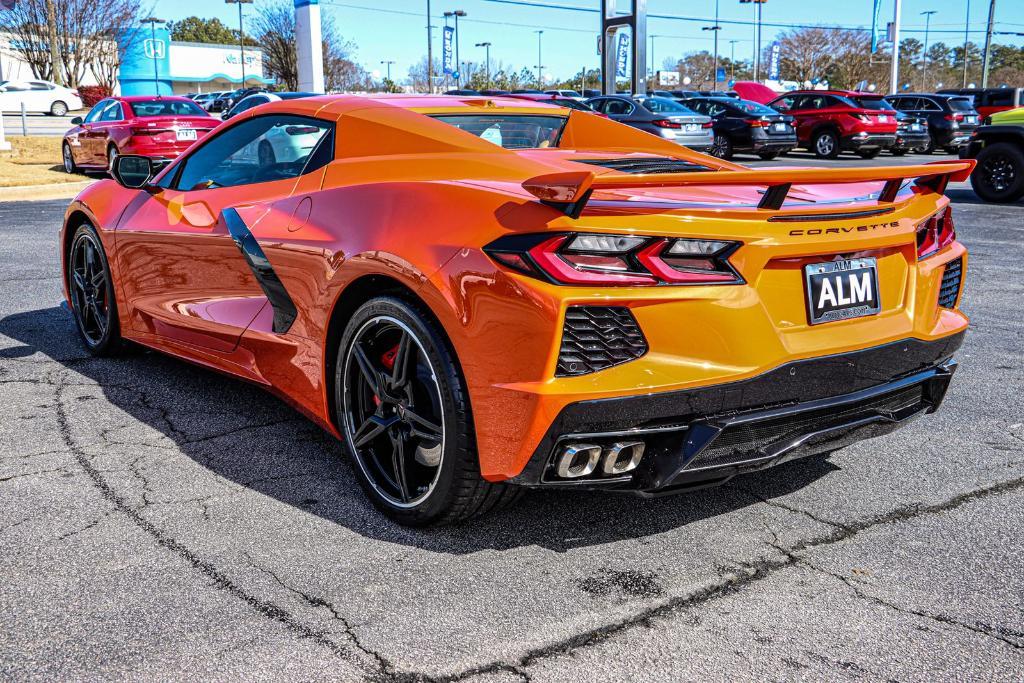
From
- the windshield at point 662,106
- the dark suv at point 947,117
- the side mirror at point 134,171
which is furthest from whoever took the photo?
the dark suv at point 947,117

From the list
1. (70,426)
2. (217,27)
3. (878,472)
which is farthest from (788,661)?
(217,27)

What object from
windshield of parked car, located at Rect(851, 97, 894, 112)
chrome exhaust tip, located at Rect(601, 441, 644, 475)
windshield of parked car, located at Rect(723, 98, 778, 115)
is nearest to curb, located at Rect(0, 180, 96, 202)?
chrome exhaust tip, located at Rect(601, 441, 644, 475)

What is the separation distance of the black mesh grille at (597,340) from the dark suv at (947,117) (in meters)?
25.3

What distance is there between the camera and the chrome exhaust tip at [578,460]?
2547mm

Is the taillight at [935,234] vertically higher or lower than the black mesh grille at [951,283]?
higher

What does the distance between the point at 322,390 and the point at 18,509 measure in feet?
3.47

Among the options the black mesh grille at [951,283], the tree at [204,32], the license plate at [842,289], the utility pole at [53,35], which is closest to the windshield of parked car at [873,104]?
the black mesh grille at [951,283]

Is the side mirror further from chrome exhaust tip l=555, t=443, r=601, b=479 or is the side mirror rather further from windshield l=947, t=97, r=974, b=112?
windshield l=947, t=97, r=974, b=112

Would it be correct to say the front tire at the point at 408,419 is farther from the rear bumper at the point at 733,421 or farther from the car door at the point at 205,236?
the car door at the point at 205,236

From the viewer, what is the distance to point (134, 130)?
15.9 metres

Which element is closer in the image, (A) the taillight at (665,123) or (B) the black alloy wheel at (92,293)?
(B) the black alloy wheel at (92,293)

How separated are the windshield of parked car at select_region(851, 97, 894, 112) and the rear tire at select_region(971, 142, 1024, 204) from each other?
1029 cm

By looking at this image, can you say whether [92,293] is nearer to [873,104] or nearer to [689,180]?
[689,180]

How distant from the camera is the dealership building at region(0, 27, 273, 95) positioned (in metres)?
63.8
